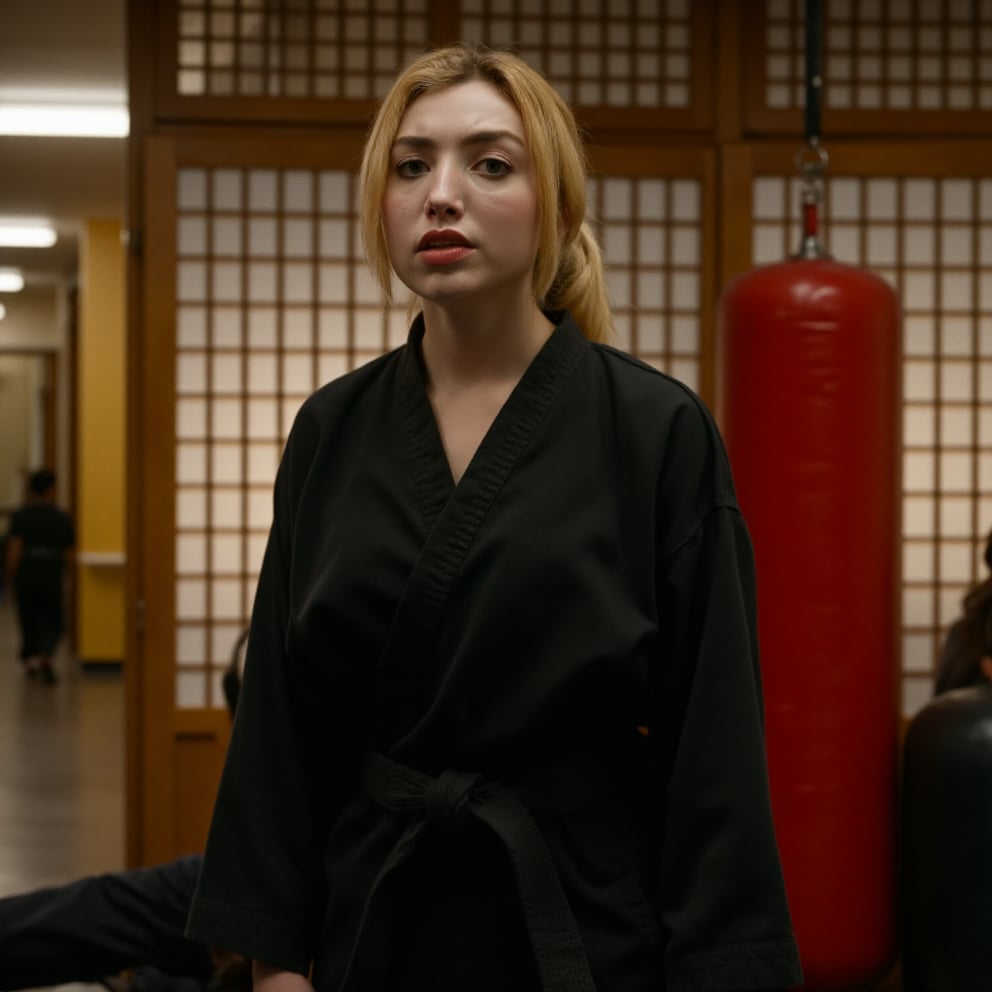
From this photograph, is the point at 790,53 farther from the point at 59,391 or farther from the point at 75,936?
the point at 59,391

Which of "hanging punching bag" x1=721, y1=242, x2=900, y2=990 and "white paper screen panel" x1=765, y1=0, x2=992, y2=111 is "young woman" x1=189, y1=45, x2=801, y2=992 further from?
"white paper screen panel" x1=765, y1=0, x2=992, y2=111

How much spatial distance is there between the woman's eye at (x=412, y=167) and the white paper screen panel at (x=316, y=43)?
100 inches

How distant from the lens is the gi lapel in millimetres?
1127

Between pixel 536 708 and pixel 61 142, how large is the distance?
6.30 metres

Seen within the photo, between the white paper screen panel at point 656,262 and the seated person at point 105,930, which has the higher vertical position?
the white paper screen panel at point 656,262

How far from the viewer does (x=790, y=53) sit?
3621 mm

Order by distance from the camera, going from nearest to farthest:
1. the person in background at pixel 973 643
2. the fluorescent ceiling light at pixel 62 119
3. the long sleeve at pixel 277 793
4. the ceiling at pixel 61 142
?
1. the long sleeve at pixel 277 793
2. the person in background at pixel 973 643
3. the ceiling at pixel 61 142
4. the fluorescent ceiling light at pixel 62 119

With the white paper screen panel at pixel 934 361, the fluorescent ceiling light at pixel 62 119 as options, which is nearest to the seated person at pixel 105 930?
the white paper screen panel at pixel 934 361

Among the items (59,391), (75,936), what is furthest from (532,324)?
(59,391)

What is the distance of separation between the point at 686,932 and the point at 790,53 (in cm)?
295

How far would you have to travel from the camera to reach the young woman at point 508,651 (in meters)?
1.12

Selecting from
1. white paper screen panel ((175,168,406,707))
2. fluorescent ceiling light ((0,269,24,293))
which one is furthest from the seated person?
fluorescent ceiling light ((0,269,24,293))

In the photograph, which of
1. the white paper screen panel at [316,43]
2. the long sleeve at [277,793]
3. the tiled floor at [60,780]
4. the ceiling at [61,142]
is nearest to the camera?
the long sleeve at [277,793]

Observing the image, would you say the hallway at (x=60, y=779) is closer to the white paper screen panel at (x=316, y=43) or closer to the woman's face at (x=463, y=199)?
the white paper screen panel at (x=316, y=43)
